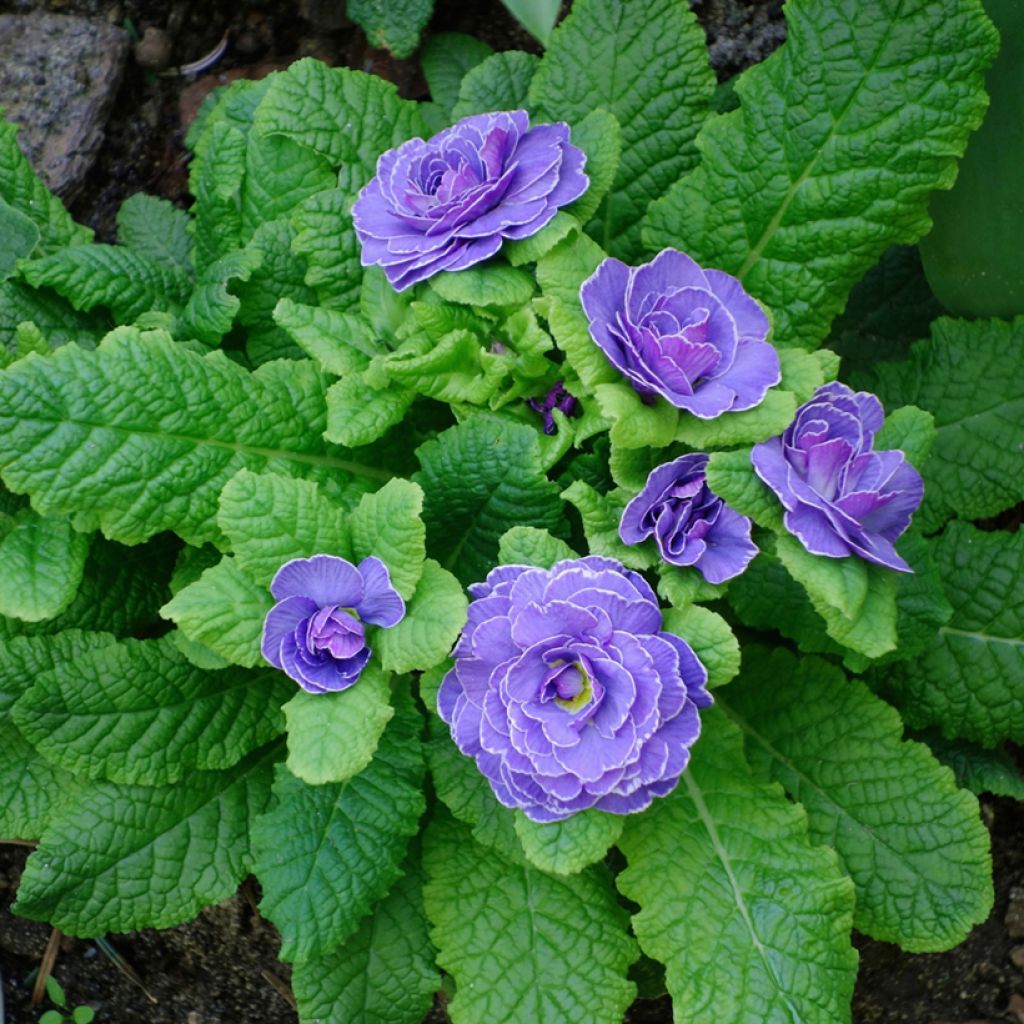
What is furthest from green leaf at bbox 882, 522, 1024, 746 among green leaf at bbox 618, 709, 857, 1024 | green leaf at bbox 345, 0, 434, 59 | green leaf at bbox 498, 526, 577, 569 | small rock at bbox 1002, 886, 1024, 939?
green leaf at bbox 345, 0, 434, 59

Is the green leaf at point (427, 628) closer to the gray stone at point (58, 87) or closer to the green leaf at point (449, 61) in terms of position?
the green leaf at point (449, 61)

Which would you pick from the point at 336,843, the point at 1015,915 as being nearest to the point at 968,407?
the point at 1015,915

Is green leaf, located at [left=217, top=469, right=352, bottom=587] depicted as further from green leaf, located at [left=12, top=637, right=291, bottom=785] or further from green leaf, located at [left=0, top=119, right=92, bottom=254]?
green leaf, located at [left=0, top=119, right=92, bottom=254]

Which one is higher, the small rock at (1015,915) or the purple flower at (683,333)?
the purple flower at (683,333)

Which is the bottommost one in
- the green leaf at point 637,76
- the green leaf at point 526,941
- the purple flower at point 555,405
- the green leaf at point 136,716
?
the green leaf at point 526,941

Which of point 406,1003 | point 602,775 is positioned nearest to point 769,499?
point 602,775

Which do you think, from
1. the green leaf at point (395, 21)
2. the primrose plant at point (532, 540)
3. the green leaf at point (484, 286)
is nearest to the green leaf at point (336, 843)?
the primrose plant at point (532, 540)

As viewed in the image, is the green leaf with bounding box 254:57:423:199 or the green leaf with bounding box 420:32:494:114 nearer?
the green leaf with bounding box 254:57:423:199
